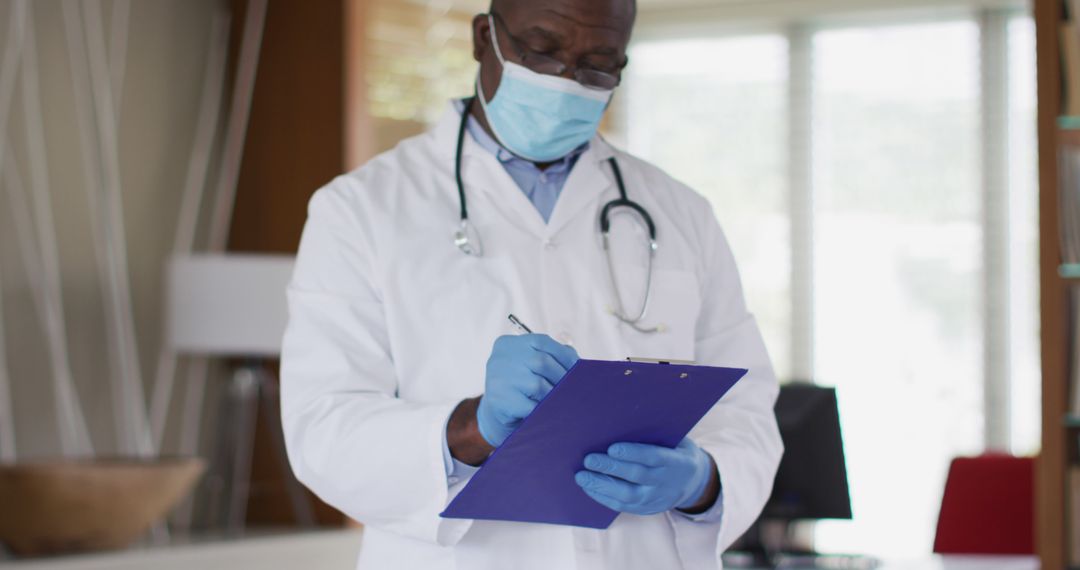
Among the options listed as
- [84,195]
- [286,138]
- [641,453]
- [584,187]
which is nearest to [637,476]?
[641,453]

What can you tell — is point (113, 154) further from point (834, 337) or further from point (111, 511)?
point (834, 337)

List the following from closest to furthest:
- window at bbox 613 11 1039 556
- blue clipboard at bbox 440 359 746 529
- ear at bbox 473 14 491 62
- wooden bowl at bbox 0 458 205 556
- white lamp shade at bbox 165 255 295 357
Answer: blue clipboard at bbox 440 359 746 529
ear at bbox 473 14 491 62
wooden bowl at bbox 0 458 205 556
white lamp shade at bbox 165 255 295 357
window at bbox 613 11 1039 556

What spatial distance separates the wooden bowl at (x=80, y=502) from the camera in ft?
11.1

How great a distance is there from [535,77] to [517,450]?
1.64ft

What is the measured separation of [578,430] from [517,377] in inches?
3.2

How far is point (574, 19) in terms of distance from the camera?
1486 mm

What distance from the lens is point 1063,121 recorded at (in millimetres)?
3230

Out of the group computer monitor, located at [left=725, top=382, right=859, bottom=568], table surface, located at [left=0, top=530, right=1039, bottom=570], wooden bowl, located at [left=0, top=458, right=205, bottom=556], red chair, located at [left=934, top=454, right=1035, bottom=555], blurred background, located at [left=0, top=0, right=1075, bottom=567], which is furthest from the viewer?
blurred background, located at [left=0, top=0, right=1075, bottom=567]

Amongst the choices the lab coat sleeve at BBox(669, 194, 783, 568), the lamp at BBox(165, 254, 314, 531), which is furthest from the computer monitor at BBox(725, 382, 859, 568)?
the lamp at BBox(165, 254, 314, 531)

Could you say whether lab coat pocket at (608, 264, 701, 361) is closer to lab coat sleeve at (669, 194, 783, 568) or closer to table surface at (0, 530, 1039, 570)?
lab coat sleeve at (669, 194, 783, 568)

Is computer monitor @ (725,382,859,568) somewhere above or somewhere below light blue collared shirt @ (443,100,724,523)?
below

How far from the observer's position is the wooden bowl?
339cm

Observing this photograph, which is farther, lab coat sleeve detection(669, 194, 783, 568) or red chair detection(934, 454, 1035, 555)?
red chair detection(934, 454, 1035, 555)

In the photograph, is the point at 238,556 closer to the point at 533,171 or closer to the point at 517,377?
the point at 533,171
